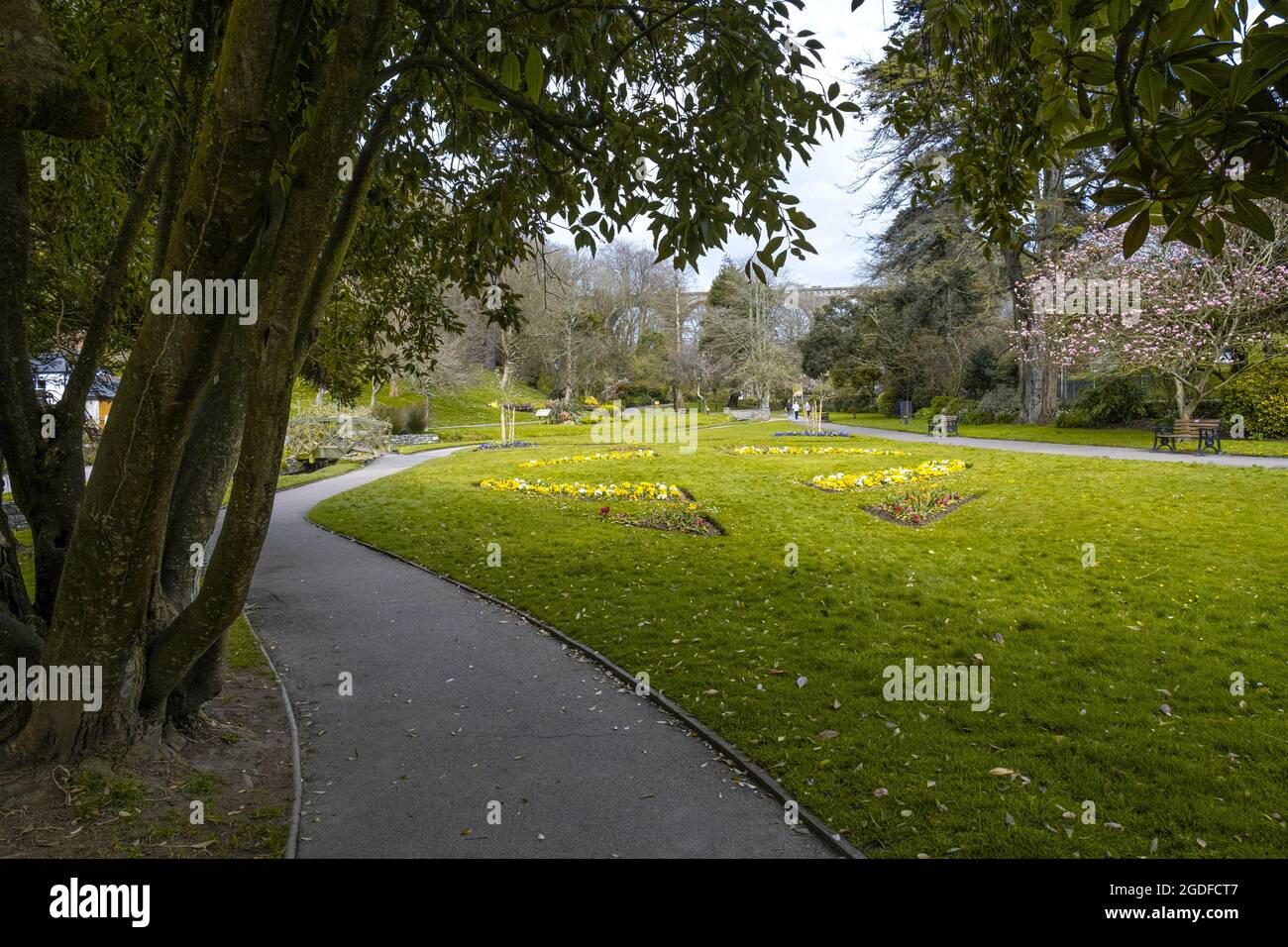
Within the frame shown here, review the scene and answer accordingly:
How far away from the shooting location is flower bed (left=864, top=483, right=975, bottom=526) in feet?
35.4

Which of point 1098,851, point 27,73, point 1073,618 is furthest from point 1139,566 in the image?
point 27,73

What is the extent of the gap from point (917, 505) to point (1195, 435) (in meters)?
10.0

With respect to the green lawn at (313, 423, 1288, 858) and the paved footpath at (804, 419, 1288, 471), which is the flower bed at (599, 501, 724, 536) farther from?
the paved footpath at (804, 419, 1288, 471)

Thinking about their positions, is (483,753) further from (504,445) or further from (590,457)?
(504,445)

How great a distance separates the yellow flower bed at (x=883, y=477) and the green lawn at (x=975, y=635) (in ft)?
4.00

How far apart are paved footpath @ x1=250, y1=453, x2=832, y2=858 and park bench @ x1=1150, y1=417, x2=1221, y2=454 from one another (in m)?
16.6

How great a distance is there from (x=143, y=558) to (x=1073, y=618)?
23.0ft

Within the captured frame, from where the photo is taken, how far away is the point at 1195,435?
1652cm

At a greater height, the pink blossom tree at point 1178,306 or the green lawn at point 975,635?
the pink blossom tree at point 1178,306

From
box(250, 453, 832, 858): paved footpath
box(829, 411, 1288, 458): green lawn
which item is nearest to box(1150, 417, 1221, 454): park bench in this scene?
box(829, 411, 1288, 458): green lawn

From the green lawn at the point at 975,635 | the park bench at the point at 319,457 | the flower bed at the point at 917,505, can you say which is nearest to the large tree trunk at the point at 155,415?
the green lawn at the point at 975,635

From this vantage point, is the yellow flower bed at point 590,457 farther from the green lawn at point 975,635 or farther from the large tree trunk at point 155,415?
the large tree trunk at point 155,415

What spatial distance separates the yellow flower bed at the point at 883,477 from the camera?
13836 millimetres
